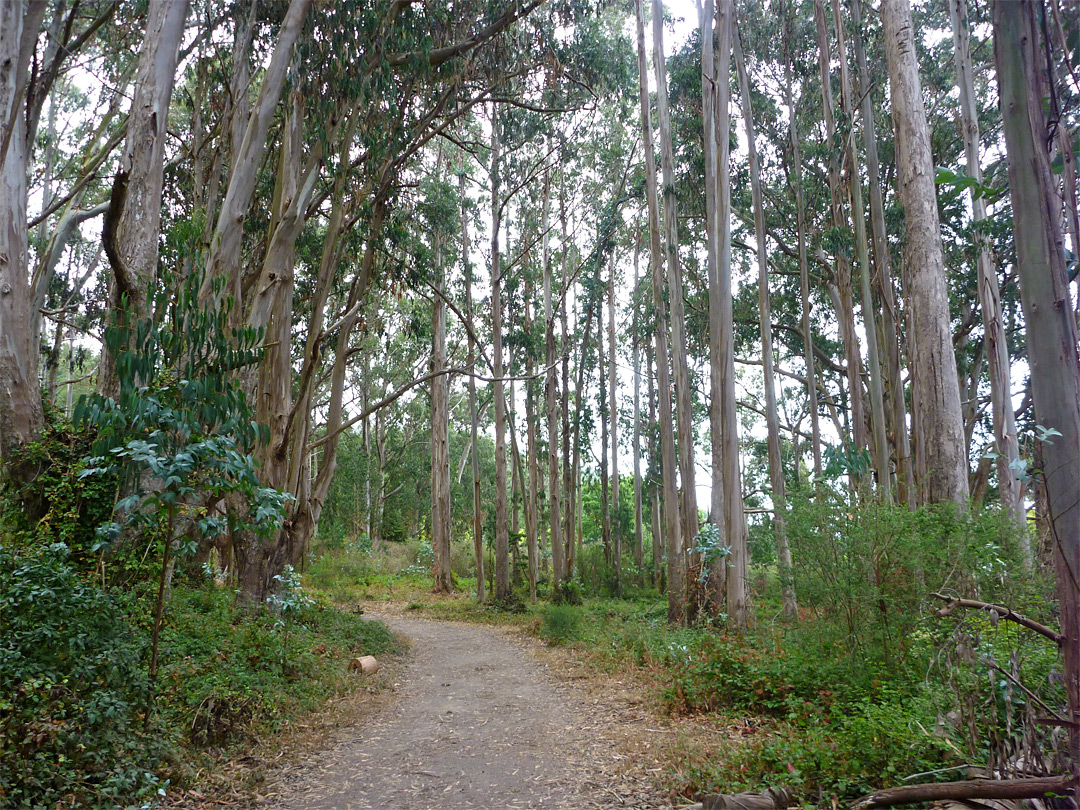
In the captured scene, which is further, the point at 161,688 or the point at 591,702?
the point at 591,702

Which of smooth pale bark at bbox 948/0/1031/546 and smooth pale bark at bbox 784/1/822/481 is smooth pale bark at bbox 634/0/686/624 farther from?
smooth pale bark at bbox 948/0/1031/546

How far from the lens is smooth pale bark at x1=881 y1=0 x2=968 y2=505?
19.0ft

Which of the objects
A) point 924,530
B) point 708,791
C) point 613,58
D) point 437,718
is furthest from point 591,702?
point 613,58

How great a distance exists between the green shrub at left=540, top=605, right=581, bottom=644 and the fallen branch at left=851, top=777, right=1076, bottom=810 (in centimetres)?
773

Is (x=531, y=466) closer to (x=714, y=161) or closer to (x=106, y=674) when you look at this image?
(x=714, y=161)

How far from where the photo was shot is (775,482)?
11273 millimetres

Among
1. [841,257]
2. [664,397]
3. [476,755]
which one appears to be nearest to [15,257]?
[476,755]

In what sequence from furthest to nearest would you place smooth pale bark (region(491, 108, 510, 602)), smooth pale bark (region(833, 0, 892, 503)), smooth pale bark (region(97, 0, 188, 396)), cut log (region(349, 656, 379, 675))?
smooth pale bark (region(491, 108, 510, 602)), smooth pale bark (region(833, 0, 892, 503)), cut log (region(349, 656, 379, 675)), smooth pale bark (region(97, 0, 188, 396))

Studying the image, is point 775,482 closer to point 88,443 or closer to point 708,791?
point 708,791

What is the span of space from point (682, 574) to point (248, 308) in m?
7.62

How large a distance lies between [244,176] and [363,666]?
5.52 m

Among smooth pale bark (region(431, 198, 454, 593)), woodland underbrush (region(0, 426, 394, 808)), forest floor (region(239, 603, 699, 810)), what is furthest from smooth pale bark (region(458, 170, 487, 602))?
woodland underbrush (region(0, 426, 394, 808))

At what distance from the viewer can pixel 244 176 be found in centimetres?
746

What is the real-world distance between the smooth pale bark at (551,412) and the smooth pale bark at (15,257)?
9356 millimetres
